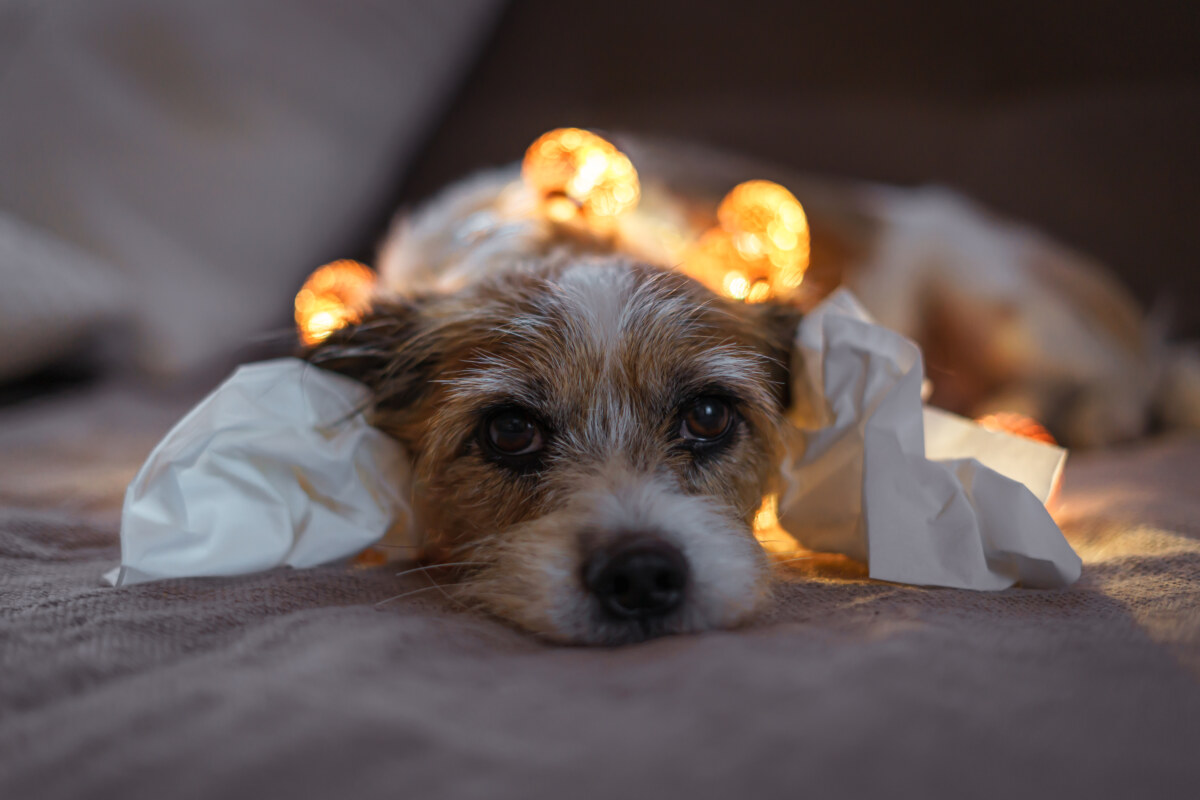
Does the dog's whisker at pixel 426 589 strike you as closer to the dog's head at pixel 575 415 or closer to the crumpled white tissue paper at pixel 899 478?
the dog's head at pixel 575 415

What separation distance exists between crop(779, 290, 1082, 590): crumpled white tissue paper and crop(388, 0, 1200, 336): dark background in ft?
7.67

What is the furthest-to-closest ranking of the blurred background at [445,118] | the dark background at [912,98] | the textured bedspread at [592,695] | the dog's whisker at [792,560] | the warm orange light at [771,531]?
1. the dark background at [912,98]
2. the blurred background at [445,118]
3. the warm orange light at [771,531]
4. the dog's whisker at [792,560]
5. the textured bedspread at [592,695]

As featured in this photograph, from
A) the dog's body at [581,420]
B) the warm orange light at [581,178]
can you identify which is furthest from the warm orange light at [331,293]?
the warm orange light at [581,178]

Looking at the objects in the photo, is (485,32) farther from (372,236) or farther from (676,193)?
(676,193)

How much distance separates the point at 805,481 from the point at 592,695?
31.8 inches

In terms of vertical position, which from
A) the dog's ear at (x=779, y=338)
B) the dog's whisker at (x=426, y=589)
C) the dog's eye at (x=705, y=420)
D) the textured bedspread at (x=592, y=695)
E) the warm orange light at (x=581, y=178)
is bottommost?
the dog's whisker at (x=426, y=589)

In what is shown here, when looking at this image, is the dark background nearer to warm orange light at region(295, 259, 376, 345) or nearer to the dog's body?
warm orange light at region(295, 259, 376, 345)

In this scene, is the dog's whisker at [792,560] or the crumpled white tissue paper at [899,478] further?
the dog's whisker at [792,560]

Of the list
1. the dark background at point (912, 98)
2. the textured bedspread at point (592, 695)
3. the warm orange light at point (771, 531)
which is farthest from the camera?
the dark background at point (912, 98)

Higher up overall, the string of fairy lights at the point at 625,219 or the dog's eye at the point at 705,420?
the string of fairy lights at the point at 625,219

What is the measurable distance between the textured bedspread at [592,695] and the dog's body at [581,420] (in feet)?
0.33

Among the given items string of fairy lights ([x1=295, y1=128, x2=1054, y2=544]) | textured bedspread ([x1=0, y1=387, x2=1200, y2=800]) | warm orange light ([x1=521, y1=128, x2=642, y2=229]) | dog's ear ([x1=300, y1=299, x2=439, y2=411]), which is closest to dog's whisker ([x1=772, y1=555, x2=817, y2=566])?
textured bedspread ([x1=0, y1=387, x2=1200, y2=800])

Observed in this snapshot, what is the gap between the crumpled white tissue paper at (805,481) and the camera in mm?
1153

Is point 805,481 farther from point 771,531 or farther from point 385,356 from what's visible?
point 385,356
